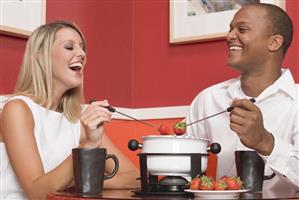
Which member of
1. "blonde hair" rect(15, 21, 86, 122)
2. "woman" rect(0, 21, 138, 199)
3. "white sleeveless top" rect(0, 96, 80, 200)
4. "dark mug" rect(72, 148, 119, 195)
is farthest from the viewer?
"blonde hair" rect(15, 21, 86, 122)

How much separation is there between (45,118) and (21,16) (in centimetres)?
59

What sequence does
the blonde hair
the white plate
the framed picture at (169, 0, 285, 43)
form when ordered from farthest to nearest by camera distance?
the framed picture at (169, 0, 285, 43), the blonde hair, the white plate

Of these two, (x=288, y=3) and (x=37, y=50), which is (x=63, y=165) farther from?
(x=288, y=3)

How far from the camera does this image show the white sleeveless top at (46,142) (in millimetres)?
1888

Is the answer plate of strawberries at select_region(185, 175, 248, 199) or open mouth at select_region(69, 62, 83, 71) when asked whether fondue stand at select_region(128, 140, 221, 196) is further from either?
open mouth at select_region(69, 62, 83, 71)

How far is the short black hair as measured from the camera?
221cm

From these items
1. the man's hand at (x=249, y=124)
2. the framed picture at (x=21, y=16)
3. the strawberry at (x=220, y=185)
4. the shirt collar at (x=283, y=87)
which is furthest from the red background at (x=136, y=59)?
the strawberry at (x=220, y=185)

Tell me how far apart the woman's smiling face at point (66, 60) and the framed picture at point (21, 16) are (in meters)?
0.32

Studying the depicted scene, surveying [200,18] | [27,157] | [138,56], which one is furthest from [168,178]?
[138,56]

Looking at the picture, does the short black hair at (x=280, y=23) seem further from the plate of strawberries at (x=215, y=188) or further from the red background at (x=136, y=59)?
the plate of strawberries at (x=215, y=188)

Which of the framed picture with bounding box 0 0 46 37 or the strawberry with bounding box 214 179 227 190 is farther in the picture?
the framed picture with bounding box 0 0 46 37

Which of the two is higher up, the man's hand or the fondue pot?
the man's hand

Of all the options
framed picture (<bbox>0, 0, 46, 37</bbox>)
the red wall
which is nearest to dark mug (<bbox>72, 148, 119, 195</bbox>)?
framed picture (<bbox>0, 0, 46, 37</bbox>)

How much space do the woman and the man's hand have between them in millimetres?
414
